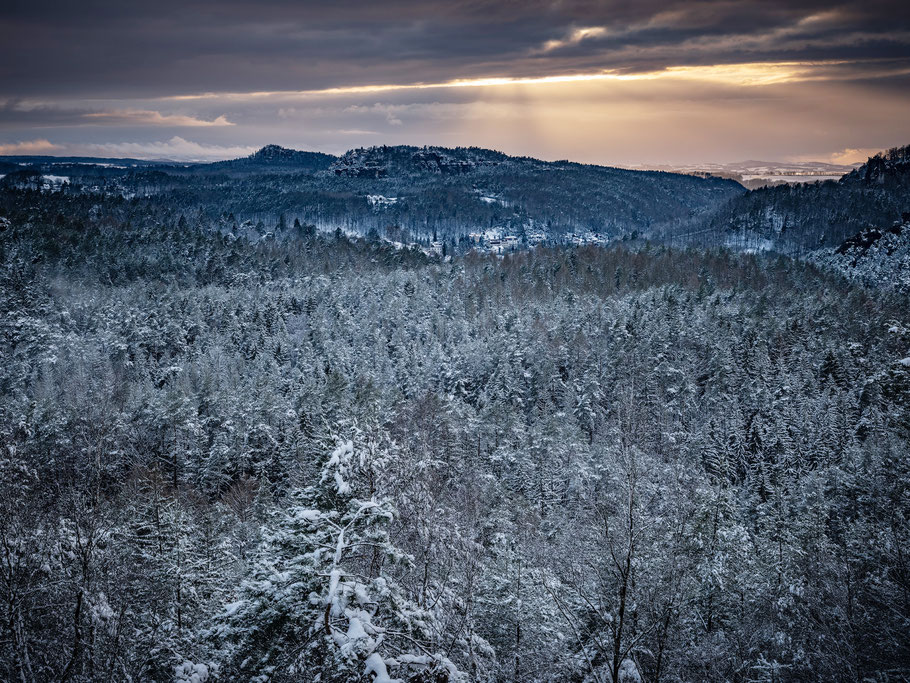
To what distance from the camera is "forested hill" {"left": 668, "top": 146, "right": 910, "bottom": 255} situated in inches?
6230

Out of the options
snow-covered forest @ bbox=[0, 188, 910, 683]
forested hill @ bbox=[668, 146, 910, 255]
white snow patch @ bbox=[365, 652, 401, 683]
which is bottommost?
snow-covered forest @ bbox=[0, 188, 910, 683]

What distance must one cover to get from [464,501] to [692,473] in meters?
21.2

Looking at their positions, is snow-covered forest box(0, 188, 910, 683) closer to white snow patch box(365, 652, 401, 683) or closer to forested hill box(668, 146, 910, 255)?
white snow patch box(365, 652, 401, 683)

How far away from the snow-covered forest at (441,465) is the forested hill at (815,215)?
49.1 metres

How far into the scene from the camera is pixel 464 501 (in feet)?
112

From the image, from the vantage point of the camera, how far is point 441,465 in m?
38.2

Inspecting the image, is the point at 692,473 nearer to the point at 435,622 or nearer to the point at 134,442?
the point at 435,622

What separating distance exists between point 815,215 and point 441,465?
19145cm

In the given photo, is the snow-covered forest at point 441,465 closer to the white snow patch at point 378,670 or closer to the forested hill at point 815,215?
the white snow patch at point 378,670

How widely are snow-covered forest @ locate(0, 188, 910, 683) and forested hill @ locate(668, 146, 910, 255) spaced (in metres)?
49.1

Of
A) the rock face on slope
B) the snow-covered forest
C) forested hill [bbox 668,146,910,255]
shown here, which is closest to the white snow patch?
the snow-covered forest

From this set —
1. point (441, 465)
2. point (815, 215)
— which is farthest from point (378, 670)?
point (815, 215)

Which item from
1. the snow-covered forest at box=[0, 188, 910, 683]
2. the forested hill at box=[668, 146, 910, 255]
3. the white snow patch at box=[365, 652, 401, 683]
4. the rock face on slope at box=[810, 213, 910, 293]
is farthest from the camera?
the forested hill at box=[668, 146, 910, 255]

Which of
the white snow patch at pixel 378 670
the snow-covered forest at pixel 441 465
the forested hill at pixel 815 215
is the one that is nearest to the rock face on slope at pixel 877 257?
the forested hill at pixel 815 215
